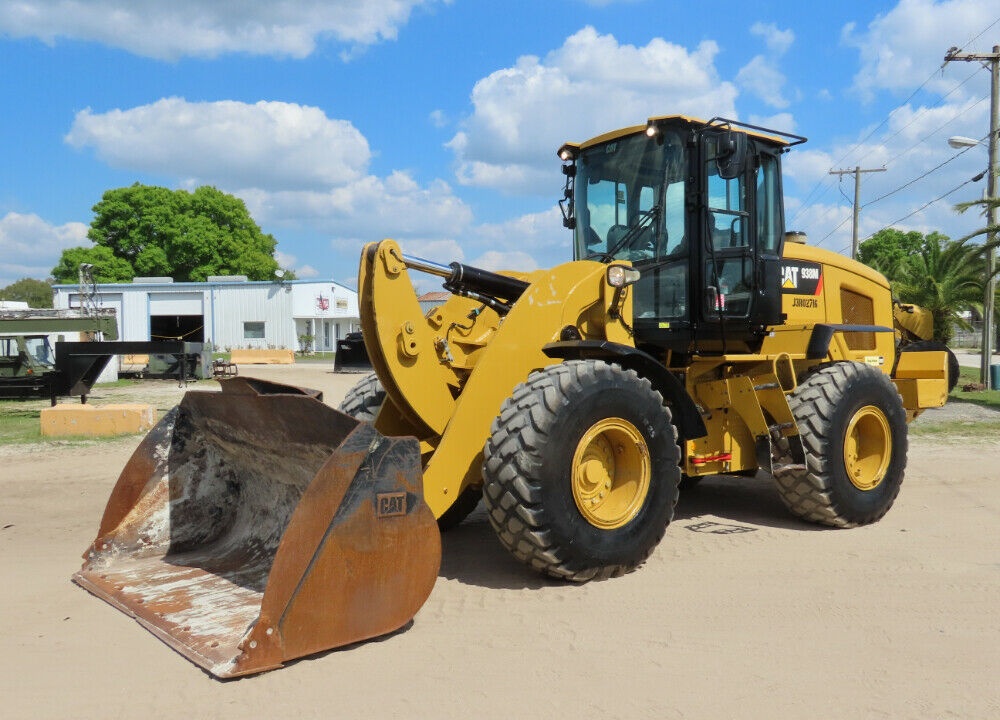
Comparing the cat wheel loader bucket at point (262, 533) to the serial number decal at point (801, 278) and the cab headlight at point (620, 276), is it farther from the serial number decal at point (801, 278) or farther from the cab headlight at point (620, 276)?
the serial number decal at point (801, 278)

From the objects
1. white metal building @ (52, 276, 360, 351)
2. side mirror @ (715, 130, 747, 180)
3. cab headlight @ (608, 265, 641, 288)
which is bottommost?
cab headlight @ (608, 265, 641, 288)

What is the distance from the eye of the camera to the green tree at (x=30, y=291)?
8699cm

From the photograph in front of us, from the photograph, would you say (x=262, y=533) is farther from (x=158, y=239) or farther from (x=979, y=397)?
(x=158, y=239)

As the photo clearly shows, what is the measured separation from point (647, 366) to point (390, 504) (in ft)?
7.03

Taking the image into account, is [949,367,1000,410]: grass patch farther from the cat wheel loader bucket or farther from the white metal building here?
the white metal building

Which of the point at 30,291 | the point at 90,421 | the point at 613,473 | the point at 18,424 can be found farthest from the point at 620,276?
the point at 30,291

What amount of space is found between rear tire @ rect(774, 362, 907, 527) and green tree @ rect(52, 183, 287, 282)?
174 feet

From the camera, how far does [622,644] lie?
3.81 meters

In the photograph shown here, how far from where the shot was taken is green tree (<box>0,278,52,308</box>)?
87.0 m

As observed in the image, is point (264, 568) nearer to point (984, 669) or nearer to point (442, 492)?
point (442, 492)

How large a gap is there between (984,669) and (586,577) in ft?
6.26

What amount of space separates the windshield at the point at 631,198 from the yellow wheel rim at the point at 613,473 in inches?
63.7

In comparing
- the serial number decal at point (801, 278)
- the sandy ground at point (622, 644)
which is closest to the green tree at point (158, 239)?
the sandy ground at point (622, 644)

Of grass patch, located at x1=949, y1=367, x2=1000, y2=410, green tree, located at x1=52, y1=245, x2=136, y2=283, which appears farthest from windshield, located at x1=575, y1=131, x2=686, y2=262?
green tree, located at x1=52, y1=245, x2=136, y2=283
